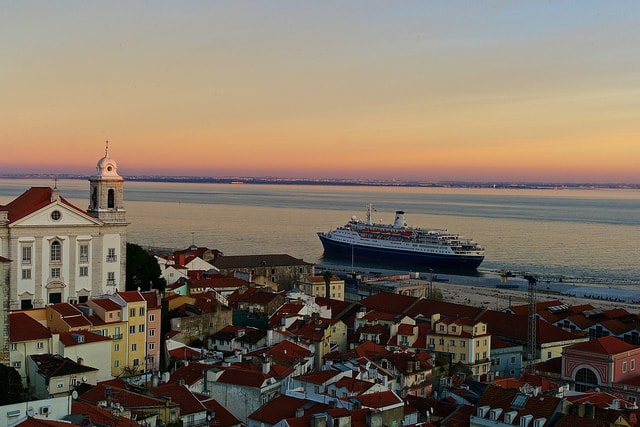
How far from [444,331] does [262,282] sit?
59.2 ft

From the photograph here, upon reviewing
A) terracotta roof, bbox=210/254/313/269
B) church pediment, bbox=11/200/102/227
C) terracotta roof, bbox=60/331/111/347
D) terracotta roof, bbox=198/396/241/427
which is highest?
church pediment, bbox=11/200/102/227

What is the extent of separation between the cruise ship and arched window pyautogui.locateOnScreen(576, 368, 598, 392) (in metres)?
54.0

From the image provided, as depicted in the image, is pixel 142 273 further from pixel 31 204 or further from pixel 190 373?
pixel 190 373

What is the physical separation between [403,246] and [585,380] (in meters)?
60.2

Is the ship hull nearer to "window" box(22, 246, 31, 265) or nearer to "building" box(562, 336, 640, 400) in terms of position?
"building" box(562, 336, 640, 400)

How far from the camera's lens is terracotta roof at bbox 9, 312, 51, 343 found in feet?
76.0

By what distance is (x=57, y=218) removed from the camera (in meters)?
33.2

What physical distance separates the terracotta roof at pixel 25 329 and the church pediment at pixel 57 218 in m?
8.33

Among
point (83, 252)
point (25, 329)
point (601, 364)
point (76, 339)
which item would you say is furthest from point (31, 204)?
point (601, 364)

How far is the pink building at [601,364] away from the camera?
25.6 meters

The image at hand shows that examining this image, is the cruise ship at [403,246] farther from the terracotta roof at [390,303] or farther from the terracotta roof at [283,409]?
the terracotta roof at [283,409]

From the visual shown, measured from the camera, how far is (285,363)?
2392 centimetres

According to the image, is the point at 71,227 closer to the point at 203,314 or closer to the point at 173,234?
the point at 203,314

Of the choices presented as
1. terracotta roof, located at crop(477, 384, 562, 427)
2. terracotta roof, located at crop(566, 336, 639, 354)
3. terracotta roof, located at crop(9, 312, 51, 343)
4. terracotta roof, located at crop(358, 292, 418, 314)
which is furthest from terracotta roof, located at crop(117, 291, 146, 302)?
terracotta roof, located at crop(566, 336, 639, 354)
